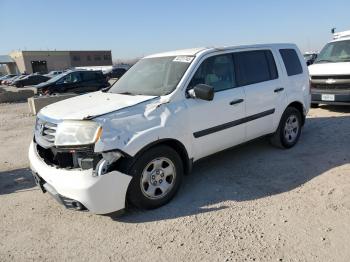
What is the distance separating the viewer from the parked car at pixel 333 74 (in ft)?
28.6

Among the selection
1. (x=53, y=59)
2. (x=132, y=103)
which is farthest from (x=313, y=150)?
(x=53, y=59)

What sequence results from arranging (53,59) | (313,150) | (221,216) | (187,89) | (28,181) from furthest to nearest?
(53,59) < (313,150) < (28,181) < (187,89) < (221,216)

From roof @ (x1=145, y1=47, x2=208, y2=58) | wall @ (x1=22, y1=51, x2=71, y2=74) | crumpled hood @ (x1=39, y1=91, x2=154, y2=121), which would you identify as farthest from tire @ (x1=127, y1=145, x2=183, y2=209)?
wall @ (x1=22, y1=51, x2=71, y2=74)

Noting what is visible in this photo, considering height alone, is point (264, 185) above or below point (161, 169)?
below

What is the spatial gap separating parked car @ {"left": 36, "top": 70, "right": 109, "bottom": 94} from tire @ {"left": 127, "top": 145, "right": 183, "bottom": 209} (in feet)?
46.1

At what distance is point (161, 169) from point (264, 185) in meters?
1.48

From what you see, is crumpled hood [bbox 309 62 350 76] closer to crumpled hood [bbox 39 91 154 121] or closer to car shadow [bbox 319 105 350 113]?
car shadow [bbox 319 105 350 113]

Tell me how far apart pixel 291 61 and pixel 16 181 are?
5.01 m

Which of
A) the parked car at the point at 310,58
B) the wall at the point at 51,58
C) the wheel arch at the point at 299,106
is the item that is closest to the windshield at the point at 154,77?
the wheel arch at the point at 299,106

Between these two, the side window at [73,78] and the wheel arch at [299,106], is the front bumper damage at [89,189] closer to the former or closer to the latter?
the wheel arch at [299,106]

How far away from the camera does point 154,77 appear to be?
4898 mm

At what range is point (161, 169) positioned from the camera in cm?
418

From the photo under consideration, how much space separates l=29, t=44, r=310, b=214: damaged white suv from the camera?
369cm

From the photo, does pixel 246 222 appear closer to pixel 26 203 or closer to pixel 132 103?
pixel 132 103
